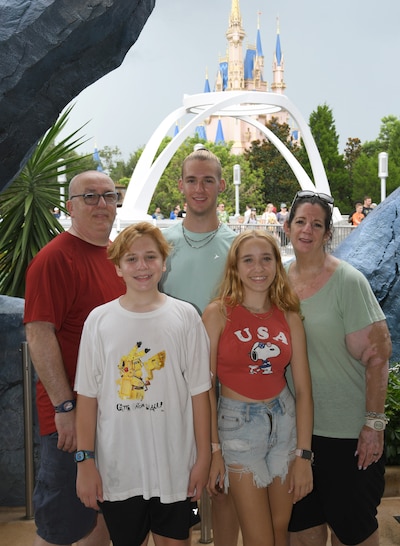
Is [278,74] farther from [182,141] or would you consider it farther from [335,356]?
[335,356]

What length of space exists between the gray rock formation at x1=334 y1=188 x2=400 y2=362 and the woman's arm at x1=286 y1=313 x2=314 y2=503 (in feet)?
8.92

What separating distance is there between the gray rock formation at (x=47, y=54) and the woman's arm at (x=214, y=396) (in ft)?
5.18

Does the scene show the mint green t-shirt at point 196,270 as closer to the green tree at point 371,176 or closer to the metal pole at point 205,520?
the metal pole at point 205,520

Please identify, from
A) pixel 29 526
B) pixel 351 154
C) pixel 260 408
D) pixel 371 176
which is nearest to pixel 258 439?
pixel 260 408

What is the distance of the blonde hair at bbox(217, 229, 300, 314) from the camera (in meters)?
2.64

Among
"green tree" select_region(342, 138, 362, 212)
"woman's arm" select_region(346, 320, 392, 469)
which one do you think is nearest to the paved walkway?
"woman's arm" select_region(346, 320, 392, 469)

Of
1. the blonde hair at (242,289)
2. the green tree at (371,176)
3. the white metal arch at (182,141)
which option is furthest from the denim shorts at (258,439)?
the green tree at (371,176)

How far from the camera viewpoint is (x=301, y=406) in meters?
2.60

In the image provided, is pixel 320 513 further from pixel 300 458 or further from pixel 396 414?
pixel 396 414

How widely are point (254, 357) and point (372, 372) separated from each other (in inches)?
19.3

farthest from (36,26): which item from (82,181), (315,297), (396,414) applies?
(396,414)

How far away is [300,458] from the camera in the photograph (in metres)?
2.55

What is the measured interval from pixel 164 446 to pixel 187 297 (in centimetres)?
84

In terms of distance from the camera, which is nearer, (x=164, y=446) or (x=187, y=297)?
(x=164, y=446)
